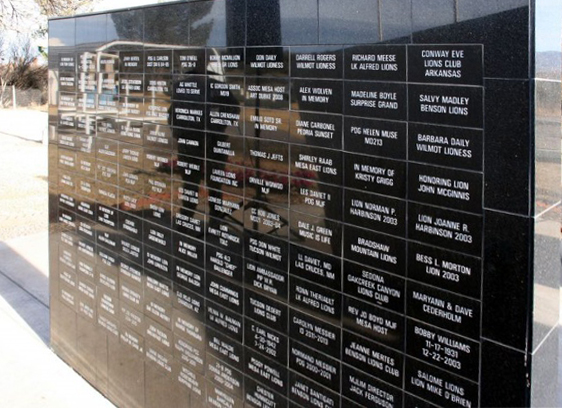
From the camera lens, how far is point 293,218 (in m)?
3.02

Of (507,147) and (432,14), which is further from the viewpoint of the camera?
(432,14)

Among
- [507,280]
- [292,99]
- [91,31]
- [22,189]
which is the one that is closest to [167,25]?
[91,31]

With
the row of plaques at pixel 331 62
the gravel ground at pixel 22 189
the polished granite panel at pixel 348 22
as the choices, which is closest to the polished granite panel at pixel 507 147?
the row of plaques at pixel 331 62

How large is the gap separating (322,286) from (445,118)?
0.92 metres

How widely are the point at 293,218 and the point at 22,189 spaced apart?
1139cm

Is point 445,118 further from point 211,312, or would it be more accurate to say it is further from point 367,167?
point 211,312

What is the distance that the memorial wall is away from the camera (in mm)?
2225

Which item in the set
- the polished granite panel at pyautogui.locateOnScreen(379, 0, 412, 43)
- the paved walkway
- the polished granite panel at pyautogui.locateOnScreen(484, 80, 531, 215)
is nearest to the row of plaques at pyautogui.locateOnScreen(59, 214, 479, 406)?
the polished granite panel at pyautogui.locateOnScreen(484, 80, 531, 215)

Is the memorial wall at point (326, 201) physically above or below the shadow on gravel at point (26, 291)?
above

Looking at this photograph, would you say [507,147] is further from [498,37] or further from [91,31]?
[91,31]

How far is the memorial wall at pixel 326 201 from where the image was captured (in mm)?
2225

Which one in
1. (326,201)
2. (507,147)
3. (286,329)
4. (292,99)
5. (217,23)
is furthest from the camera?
(217,23)

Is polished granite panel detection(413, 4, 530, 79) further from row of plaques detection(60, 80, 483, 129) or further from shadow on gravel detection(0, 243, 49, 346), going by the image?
shadow on gravel detection(0, 243, 49, 346)

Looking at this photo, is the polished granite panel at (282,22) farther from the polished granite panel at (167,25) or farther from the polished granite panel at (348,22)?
the polished granite panel at (167,25)
